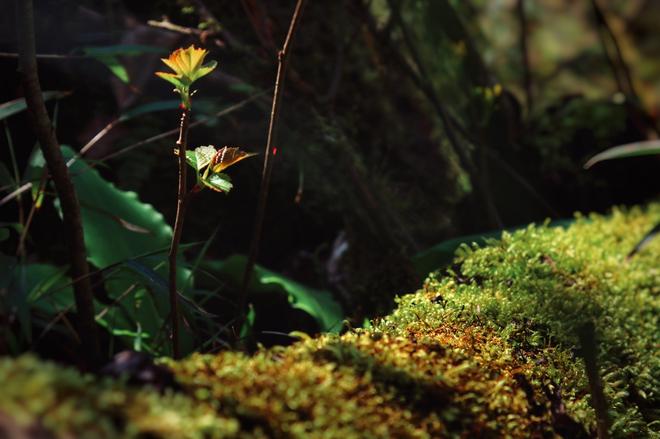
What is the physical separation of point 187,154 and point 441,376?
478mm

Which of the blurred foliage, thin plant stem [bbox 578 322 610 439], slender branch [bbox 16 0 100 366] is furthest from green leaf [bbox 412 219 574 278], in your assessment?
slender branch [bbox 16 0 100 366]

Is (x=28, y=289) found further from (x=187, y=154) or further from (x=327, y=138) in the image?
(x=327, y=138)

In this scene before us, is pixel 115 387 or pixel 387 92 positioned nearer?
pixel 115 387

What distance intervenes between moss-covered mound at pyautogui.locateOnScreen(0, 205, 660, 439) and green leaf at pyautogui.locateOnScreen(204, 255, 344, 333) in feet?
1.08

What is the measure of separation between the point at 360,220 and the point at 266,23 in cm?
63

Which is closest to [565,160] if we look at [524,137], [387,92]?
[524,137]

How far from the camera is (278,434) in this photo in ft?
2.21

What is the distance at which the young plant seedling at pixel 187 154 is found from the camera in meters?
0.90

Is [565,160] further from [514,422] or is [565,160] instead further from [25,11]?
[25,11]

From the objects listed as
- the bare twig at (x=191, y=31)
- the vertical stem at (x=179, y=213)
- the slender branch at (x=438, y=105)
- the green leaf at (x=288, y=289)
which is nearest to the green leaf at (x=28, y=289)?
the vertical stem at (x=179, y=213)

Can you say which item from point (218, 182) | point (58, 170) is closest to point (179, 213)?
point (218, 182)

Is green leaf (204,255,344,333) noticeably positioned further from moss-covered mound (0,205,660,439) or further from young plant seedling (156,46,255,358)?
young plant seedling (156,46,255,358)

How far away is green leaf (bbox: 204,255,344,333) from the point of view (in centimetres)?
158

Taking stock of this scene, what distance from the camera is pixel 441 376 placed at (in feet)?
2.76
